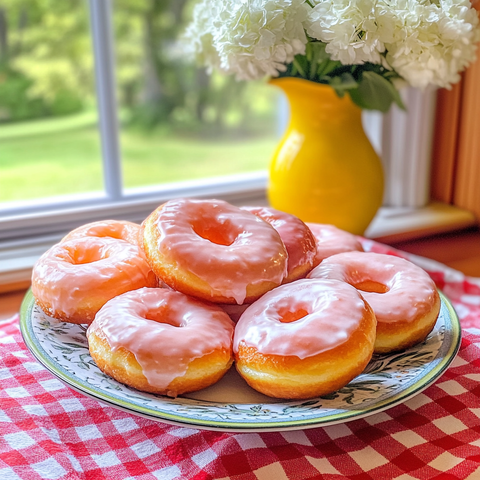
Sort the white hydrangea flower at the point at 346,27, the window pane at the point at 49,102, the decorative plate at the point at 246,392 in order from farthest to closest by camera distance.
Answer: the window pane at the point at 49,102 → the white hydrangea flower at the point at 346,27 → the decorative plate at the point at 246,392

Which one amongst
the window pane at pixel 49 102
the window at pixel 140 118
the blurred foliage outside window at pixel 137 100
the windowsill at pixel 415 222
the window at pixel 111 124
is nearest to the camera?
the window at pixel 111 124

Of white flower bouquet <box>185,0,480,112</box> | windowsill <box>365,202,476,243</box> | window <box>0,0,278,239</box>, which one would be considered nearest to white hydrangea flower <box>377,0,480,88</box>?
white flower bouquet <box>185,0,480,112</box>

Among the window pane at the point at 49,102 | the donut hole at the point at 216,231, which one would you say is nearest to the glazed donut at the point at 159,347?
the donut hole at the point at 216,231

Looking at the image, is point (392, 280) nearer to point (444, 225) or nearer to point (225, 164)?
point (444, 225)

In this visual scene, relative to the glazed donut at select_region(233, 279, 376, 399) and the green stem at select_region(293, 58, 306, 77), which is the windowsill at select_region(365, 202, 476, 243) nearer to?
the green stem at select_region(293, 58, 306, 77)

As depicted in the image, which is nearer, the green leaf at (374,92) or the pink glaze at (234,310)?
the pink glaze at (234,310)

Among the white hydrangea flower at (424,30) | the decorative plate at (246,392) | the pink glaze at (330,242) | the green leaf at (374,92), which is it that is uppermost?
the white hydrangea flower at (424,30)

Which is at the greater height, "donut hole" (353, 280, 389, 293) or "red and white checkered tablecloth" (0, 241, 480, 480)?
"donut hole" (353, 280, 389, 293)

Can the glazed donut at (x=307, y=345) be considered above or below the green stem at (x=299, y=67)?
below

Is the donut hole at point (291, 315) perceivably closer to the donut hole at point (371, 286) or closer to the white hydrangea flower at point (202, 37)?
the donut hole at point (371, 286)
